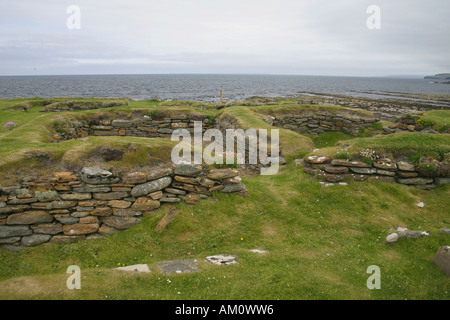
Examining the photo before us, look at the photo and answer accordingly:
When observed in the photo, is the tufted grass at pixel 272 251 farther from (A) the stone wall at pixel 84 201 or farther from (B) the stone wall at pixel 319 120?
(B) the stone wall at pixel 319 120

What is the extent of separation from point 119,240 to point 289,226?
216 inches

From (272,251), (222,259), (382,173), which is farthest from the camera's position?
(382,173)

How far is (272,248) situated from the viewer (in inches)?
293

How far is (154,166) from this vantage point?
9320 mm

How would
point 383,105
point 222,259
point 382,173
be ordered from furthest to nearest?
1. point 383,105
2. point 382,173
3. point 222,259

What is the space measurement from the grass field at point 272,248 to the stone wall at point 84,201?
351 millimetres

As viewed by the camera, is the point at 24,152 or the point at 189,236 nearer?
the point at 189,236

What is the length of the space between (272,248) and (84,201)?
19.9 ft

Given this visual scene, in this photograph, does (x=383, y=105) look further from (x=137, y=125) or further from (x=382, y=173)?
(x=137, y=125)

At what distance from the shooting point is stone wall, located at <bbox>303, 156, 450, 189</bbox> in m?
10.2

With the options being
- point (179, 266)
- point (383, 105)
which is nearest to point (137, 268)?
point (179, 266)

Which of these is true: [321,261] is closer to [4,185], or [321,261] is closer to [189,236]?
[189,236]
